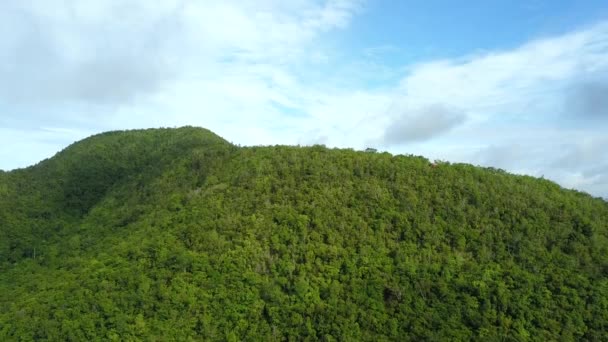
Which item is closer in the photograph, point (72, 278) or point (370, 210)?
point (72, 278)

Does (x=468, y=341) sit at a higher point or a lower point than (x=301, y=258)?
lower

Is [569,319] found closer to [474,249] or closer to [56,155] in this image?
[474,249]

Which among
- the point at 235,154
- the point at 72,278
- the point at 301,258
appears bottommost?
the point at 72,278

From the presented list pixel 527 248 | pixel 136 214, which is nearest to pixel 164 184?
pixel 136 214

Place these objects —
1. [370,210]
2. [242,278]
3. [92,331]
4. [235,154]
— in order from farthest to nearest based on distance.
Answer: [235,154] < [370,210] < [242,278] < [92,331]

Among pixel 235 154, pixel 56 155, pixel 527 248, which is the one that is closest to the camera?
pixel 527 248

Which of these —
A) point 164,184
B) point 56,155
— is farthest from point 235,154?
point 56,155

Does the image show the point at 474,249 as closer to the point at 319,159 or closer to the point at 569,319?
the point at 569,319
